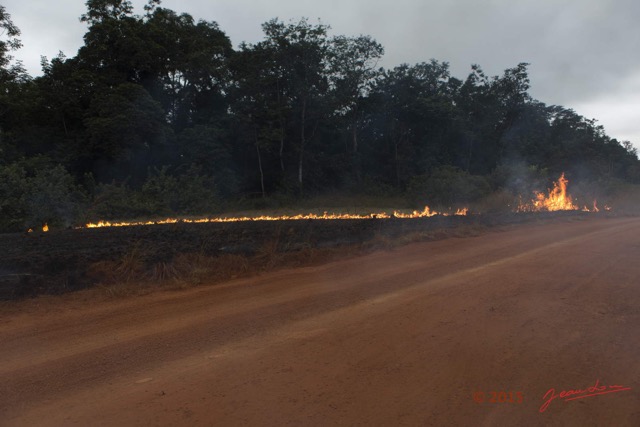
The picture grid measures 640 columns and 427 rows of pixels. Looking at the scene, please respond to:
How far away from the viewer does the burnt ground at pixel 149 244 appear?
24.9 feet

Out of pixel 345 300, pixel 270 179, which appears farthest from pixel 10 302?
pixel 270 179

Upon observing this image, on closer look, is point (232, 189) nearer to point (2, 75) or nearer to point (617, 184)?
point (2, 75)

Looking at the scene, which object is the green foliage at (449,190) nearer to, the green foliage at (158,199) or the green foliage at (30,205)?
the green foliage at (158,199)

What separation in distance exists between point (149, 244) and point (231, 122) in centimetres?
2578

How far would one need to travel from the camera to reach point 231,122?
33.9m

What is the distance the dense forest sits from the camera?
88.4ft

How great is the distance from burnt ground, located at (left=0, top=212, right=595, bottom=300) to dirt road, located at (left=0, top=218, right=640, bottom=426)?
28.9 inches

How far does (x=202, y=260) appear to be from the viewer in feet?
29.7

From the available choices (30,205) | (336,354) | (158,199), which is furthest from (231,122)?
(336,354)

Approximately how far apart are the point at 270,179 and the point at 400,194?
1128 centimetres

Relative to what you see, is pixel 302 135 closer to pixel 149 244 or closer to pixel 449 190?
pixel 449 190
